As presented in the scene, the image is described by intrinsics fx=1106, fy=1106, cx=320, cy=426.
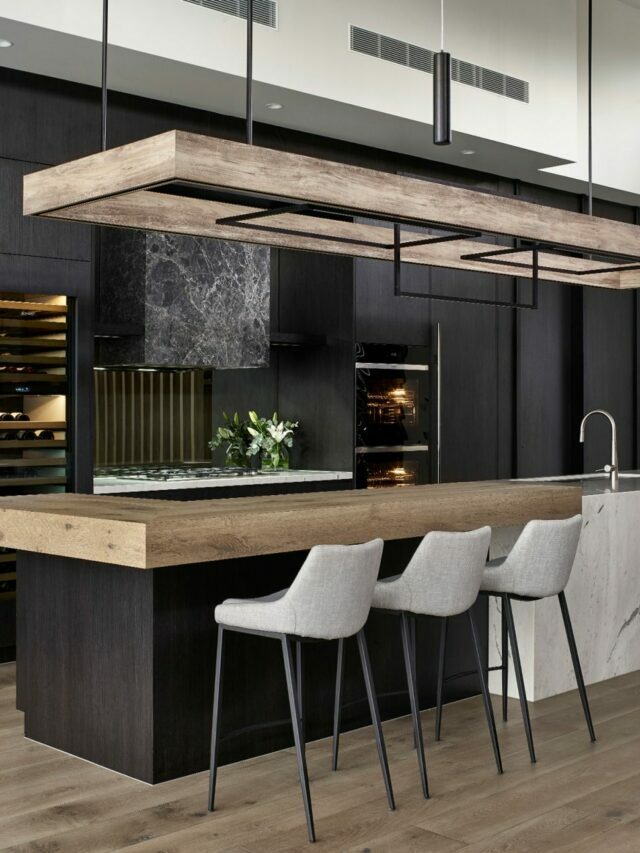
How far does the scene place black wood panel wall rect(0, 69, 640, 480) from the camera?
573 cm

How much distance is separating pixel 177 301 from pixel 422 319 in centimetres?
202

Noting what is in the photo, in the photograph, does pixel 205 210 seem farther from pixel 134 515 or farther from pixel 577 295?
pixel 577 295

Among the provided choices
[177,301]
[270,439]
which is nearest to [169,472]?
[270,439]

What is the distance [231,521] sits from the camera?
368 cm

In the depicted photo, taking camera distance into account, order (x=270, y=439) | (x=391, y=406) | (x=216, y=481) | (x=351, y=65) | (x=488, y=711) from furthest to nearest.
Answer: (x=391, y=406), (x=270, y=439), (x=216, y=481), (x=351, y=65), (x=488, y=711)

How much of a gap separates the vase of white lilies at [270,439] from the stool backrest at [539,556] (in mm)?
2934

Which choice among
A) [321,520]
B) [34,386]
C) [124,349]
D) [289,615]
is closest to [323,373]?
[124,349]

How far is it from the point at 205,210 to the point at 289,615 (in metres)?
1.53

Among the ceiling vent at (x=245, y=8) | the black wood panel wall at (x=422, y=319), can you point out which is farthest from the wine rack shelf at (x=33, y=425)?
the ceiling vent at (x=245, y=8)

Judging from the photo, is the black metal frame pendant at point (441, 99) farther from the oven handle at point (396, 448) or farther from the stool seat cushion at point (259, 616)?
the oven handle at point (396, 448)

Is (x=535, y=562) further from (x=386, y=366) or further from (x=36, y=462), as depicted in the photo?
(x=386, y=366)

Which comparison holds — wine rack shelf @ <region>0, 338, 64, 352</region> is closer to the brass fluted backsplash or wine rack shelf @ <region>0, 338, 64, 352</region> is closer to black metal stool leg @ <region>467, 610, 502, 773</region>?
the brass fluted backsplash

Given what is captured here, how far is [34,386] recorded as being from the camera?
5.67 m

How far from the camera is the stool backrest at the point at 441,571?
3.91m
